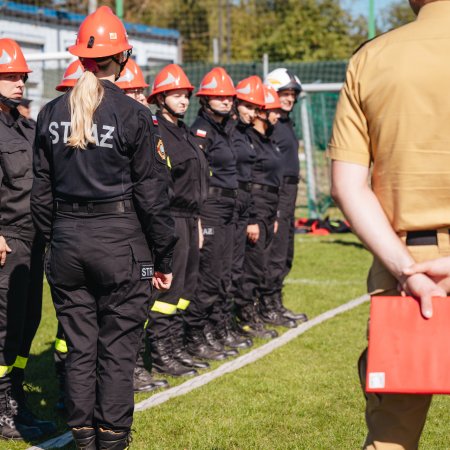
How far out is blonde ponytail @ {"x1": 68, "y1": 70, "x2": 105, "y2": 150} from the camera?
4562 mm

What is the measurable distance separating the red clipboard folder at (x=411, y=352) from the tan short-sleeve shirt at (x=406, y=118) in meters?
0.32

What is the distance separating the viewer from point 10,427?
19.0ft

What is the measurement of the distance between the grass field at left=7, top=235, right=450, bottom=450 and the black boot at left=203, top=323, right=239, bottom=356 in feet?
1.30

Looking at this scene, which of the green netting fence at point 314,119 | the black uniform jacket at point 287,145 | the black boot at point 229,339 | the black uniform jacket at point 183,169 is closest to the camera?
the black uniform jacket at point 183,169

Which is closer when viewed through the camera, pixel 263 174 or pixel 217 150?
pixel 217 150

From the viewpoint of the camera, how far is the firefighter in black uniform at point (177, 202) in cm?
730

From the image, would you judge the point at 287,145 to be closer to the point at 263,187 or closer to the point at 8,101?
the point at 263,187

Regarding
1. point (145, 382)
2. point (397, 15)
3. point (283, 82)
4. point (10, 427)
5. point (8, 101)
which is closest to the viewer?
point (10, 427)

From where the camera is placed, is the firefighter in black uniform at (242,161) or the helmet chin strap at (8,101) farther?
the firefighter in black uniform at (242,161)

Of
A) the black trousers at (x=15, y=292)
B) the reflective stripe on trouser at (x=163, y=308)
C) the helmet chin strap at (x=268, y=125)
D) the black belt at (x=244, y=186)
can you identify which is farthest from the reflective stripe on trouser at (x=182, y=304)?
the helmet chin strap at (x=268, y=125)

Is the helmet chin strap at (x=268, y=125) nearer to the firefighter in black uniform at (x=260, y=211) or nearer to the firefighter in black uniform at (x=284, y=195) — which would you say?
the firefighter in black uniform at (x=260, y=211)

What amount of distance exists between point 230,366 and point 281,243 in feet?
8.53

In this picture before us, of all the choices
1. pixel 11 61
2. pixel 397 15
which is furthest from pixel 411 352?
pixel 397 15

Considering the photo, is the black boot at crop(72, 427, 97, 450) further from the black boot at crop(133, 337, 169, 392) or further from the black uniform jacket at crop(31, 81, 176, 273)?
the black boot at crop(133, 337, 169, 392)
